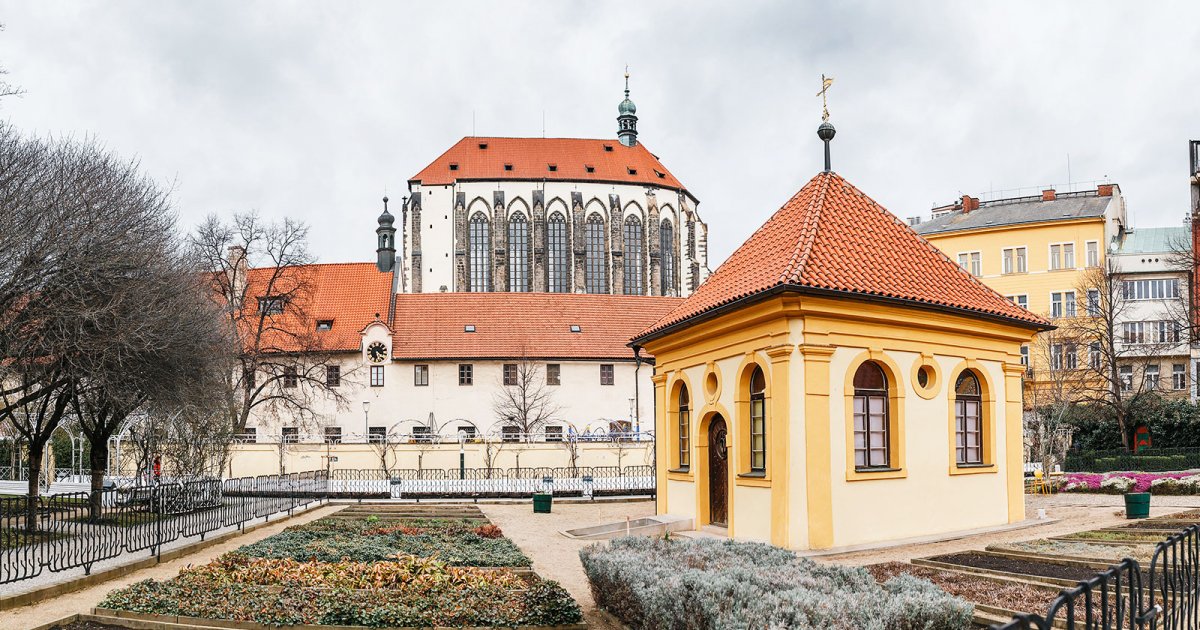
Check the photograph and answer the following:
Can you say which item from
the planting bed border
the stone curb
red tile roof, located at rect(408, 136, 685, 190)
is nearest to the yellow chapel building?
the planting bed border

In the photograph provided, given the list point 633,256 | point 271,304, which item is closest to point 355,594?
point 271,304

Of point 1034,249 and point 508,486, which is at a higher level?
point 1034,249

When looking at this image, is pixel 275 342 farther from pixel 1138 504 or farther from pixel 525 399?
pixel 1138 504

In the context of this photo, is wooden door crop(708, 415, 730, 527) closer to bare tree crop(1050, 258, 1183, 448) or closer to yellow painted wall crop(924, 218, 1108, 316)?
bare tree crop(1050, 258, 1183, 448)

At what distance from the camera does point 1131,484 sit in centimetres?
2767

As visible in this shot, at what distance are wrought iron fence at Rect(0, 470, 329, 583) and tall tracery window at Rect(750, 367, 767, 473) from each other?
1057cm

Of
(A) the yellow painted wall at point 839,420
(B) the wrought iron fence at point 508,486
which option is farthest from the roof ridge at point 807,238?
(B) the wrought iron fence at point 508,486

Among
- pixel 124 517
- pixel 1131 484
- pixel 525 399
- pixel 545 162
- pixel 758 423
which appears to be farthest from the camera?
pixel 545 162

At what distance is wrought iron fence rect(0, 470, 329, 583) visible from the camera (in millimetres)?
15227

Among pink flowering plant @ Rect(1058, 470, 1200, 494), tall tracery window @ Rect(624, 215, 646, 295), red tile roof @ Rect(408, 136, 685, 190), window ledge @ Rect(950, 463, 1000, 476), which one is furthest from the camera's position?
red tile roof @ Rect(408, 136, 685, 190)

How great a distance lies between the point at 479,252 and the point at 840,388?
6400 centimetres

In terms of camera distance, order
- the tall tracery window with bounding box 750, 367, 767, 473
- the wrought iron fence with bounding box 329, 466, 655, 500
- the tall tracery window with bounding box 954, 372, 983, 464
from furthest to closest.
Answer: the wrought iron fence with bounding box 329, 466, 655, 500 → the tall tracery window with bounding box 954, 372, 983, 464 → the tall tracery window with bounding box 750, 367, 767, 473

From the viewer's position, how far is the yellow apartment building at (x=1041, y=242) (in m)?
58.7

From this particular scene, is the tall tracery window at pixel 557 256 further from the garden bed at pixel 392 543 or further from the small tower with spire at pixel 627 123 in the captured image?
the garden bed at pixel 392 543
